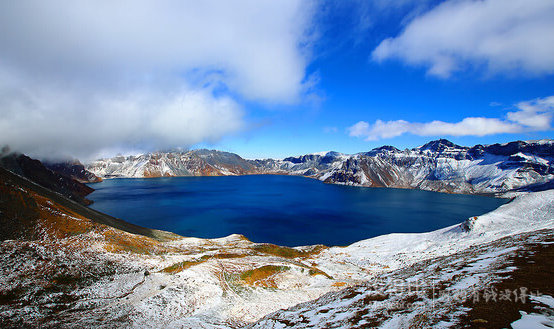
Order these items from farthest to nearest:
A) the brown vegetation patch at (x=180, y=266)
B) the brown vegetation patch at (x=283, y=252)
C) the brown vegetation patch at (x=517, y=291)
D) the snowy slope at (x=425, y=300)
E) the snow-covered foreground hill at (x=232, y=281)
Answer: the brown vegetation patch at (x=283, y=252) < the brown vegetation patch at (x=180, y=266) < the snow-covered foreground hill at (x=232, y=281) < the snowy slope at (x=425, y=300) < the brown vegetation patch at (x=517, y=291)

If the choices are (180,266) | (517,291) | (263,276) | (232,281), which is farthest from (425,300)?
(180,266)

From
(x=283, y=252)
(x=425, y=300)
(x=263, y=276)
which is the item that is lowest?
(x=283, y=252)

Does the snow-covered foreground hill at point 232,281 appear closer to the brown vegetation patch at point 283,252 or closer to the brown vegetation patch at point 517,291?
the brown vegetation patch at point 517,291

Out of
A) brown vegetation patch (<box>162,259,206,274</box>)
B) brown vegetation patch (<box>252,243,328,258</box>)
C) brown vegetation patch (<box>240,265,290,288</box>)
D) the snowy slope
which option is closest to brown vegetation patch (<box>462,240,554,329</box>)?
the snowy slope

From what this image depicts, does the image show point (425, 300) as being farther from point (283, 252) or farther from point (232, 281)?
point (283, 252)

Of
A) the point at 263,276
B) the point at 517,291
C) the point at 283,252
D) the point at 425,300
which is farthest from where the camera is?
the point at 283,252

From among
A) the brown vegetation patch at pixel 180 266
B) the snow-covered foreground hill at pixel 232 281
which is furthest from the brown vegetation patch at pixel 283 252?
the brown vegetation patch at pixel 180 266

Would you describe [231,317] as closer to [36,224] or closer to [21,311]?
[21,311]

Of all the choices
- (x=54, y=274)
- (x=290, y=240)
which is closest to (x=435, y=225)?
(x=290, y=240)
